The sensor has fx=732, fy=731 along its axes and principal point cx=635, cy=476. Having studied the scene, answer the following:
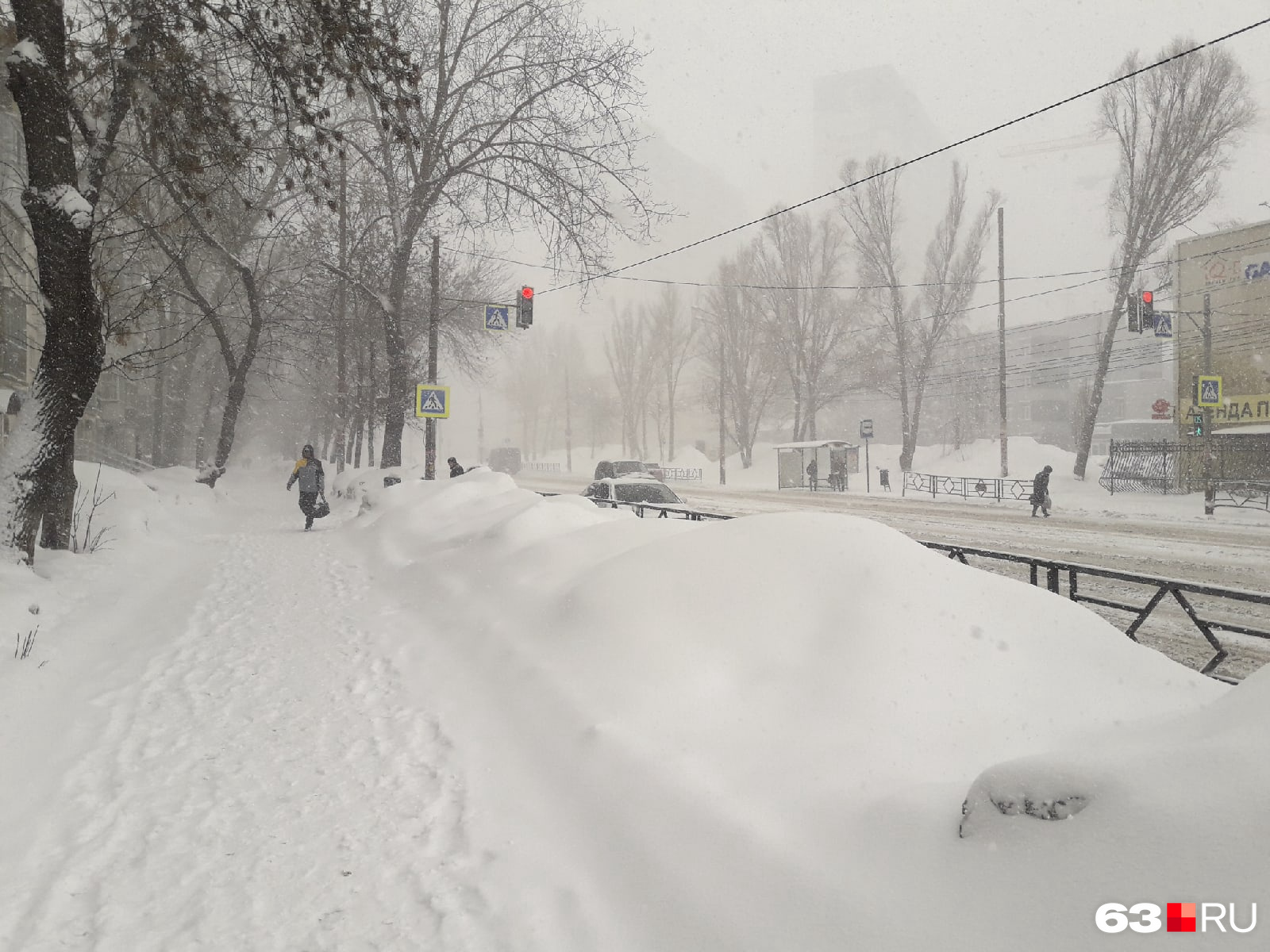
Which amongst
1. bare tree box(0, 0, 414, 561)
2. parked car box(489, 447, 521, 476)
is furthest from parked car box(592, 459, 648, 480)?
parked car box(489, 447, 521, 476)

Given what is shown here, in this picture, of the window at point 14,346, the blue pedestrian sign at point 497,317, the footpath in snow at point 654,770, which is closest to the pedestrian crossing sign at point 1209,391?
the blue pedestrian sign at point 497,317

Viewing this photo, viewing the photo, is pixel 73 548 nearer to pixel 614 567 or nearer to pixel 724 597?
pixel 614 567

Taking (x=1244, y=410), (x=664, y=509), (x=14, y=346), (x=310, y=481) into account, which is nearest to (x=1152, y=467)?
(x=1244, y=410)

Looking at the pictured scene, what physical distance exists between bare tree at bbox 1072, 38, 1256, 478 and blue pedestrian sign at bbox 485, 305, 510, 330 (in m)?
24.0

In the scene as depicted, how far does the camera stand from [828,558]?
15.5 feet

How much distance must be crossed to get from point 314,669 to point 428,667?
866 mm

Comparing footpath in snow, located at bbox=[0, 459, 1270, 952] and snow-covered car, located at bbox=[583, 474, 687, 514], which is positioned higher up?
snow-covered car, located at bbox=[583, 474, 687, 514]

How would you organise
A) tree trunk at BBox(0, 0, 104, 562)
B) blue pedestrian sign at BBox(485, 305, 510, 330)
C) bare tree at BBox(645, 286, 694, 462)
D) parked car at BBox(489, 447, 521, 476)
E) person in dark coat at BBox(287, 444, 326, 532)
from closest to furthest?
tree trunk at BBox(0, 0, 104, 562)
person in dark coat at BBox(287, 444, 326, 532)
blue pedestrian sign at BBox(485, 305, 510, 330)
bare tree at BBox(645, 286, 694, 462)
parked car at BBox(489, 447, 521, 476)

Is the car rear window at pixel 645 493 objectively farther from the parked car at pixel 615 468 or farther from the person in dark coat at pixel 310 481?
the parked car at pixel 615 468

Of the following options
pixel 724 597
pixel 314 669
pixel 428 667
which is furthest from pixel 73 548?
pixel 724 597

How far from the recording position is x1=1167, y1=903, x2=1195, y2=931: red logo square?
181cm

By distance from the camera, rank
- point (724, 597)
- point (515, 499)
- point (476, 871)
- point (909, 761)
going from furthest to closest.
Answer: point (515, 499), point (724, 597), point (909, 761), point (476, 871)

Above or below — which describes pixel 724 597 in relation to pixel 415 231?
below

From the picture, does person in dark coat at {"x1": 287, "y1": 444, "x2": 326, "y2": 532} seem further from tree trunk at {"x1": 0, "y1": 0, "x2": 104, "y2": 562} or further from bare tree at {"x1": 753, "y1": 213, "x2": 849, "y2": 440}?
bare tree at {"x1": 753, "y1": 213, "x2": 849, "y2": 440}
